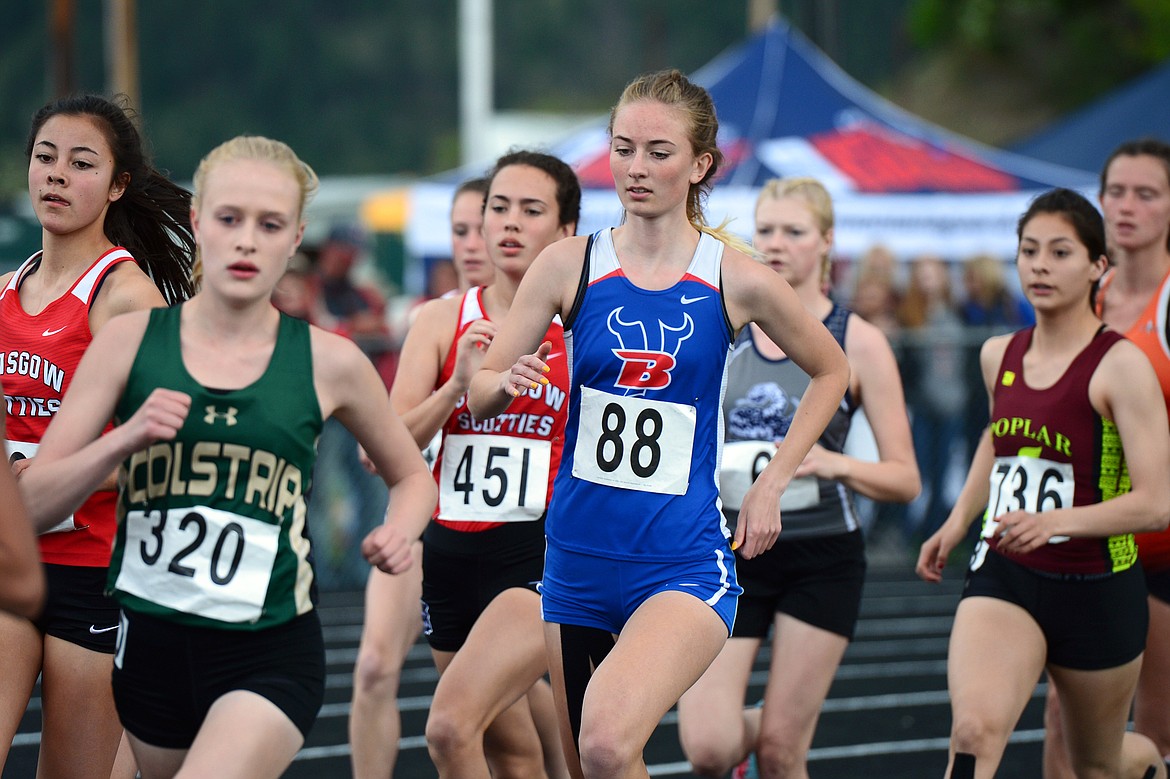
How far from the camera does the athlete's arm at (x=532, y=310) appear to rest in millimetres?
4223

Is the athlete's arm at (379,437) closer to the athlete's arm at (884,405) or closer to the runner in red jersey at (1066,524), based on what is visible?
the runner in red jersey at (1066,524)

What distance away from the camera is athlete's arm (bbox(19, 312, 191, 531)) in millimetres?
3258

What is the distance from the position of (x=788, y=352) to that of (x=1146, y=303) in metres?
2.01

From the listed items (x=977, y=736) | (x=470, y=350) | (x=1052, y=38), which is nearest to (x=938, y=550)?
(x=977, y=736)

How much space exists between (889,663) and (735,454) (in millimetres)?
4541

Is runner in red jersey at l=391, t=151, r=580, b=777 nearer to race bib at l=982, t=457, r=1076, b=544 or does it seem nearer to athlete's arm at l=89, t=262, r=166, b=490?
athlete's arm at l=89, t=262, r=166, b=490

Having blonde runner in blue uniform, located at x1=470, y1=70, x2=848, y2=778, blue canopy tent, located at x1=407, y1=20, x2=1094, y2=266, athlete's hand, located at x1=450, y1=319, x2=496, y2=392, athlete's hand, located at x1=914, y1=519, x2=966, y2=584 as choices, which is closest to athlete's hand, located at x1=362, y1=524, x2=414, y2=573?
blonde runner in blue uniform, located at x1=470, y1=70, x2=848, y2=778

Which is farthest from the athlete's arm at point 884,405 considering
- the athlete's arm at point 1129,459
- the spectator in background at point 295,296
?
the spectator in background at point 295,296

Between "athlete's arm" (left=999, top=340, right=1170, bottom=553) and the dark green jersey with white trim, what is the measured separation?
2255mm

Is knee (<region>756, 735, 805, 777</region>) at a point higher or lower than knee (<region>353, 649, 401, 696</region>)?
lower

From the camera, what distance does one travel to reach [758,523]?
411 cm

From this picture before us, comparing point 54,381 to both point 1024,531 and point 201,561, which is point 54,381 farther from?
point 1024,531

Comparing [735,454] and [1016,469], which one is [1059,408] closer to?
[1016,469]

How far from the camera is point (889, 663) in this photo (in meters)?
9.52
